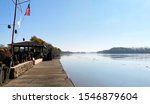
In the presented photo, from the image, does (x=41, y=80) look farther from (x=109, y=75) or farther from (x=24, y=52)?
(x=109, y=75)

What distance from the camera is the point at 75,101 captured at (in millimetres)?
9469

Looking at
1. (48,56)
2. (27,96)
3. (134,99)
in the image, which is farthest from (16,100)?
(48,56)

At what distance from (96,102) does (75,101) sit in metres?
0.78

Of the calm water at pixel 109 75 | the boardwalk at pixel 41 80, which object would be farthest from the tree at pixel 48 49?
the boardwalk at pixel 41 80

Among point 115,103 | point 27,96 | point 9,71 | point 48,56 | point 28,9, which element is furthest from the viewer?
point 48,56

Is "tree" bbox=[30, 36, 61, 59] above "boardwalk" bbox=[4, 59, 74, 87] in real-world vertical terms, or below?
above

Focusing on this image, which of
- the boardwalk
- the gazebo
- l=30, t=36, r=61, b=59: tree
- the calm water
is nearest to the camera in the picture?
the boardwalk

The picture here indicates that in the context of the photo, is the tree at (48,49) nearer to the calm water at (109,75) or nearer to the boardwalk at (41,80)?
the calm water at (109,75)

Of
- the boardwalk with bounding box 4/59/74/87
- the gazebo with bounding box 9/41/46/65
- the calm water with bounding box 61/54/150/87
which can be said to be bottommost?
the calm water with bounding box 61/54/150/87

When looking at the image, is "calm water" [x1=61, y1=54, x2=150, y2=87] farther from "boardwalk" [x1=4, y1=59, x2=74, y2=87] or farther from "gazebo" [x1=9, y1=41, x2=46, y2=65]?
"boardwalk" [x1=4, y1=59, x2=74, y2=87]

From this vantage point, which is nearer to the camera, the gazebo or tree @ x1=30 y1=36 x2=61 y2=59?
the gazebo

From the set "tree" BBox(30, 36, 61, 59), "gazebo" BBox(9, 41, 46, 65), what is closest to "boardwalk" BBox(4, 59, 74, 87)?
"gazebo" BBox(9, 41, 46, 65)

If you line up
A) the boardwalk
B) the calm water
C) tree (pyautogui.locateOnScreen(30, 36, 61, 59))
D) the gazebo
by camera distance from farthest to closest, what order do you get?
tree (pyautogui.locateOnScreen(30, 36, 61, 59))
the calm water
the gazebo
the boardwalk

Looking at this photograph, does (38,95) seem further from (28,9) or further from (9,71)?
(28,9)
